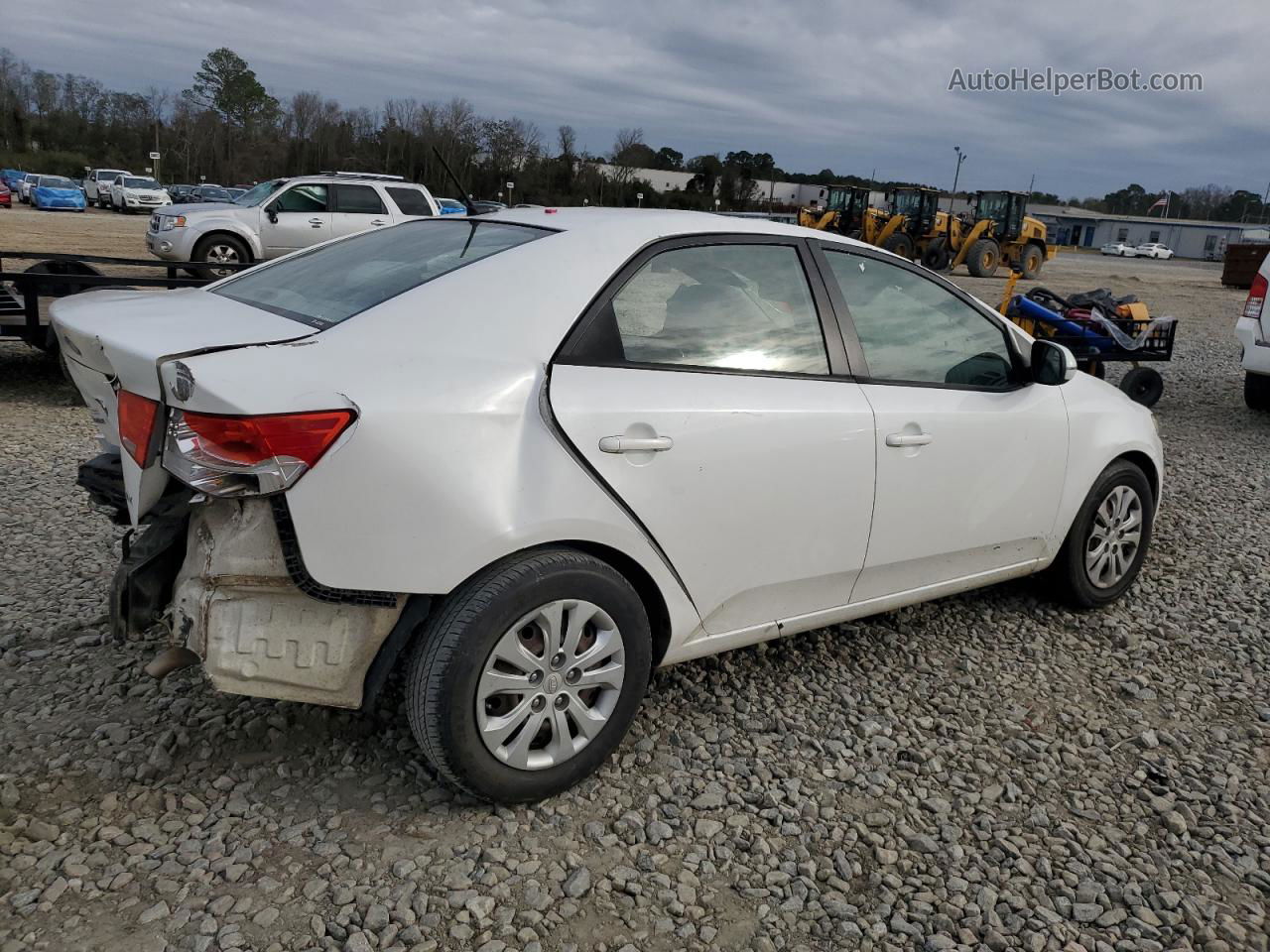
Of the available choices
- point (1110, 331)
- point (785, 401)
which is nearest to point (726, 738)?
point (785, 401)

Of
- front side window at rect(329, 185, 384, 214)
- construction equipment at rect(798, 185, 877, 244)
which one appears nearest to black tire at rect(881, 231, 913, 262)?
construction equipment at rect(798, 185, 877, 244)

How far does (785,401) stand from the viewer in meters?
3.03

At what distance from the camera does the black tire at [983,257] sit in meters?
27.1

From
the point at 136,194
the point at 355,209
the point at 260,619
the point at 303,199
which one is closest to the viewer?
the point at 260,619

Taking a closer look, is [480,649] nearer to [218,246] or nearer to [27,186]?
[218,246]

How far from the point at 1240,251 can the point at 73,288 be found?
34.5m

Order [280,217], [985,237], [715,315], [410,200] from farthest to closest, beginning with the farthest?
1. [985,237]
2. [410,200]
3. [280,217]
4. [715,315]

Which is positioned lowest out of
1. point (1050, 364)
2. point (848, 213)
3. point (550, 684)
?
point (550, 684)

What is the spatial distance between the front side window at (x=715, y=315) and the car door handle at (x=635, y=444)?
239 millimetres

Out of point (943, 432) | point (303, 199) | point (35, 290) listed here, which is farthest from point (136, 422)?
point (303, 199)

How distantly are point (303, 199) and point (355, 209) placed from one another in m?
0.80

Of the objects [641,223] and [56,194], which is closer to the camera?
[641,223]

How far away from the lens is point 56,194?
41.8 metres

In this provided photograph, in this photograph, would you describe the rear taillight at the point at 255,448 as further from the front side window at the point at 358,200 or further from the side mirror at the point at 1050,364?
the front side window at the point at 358,200
